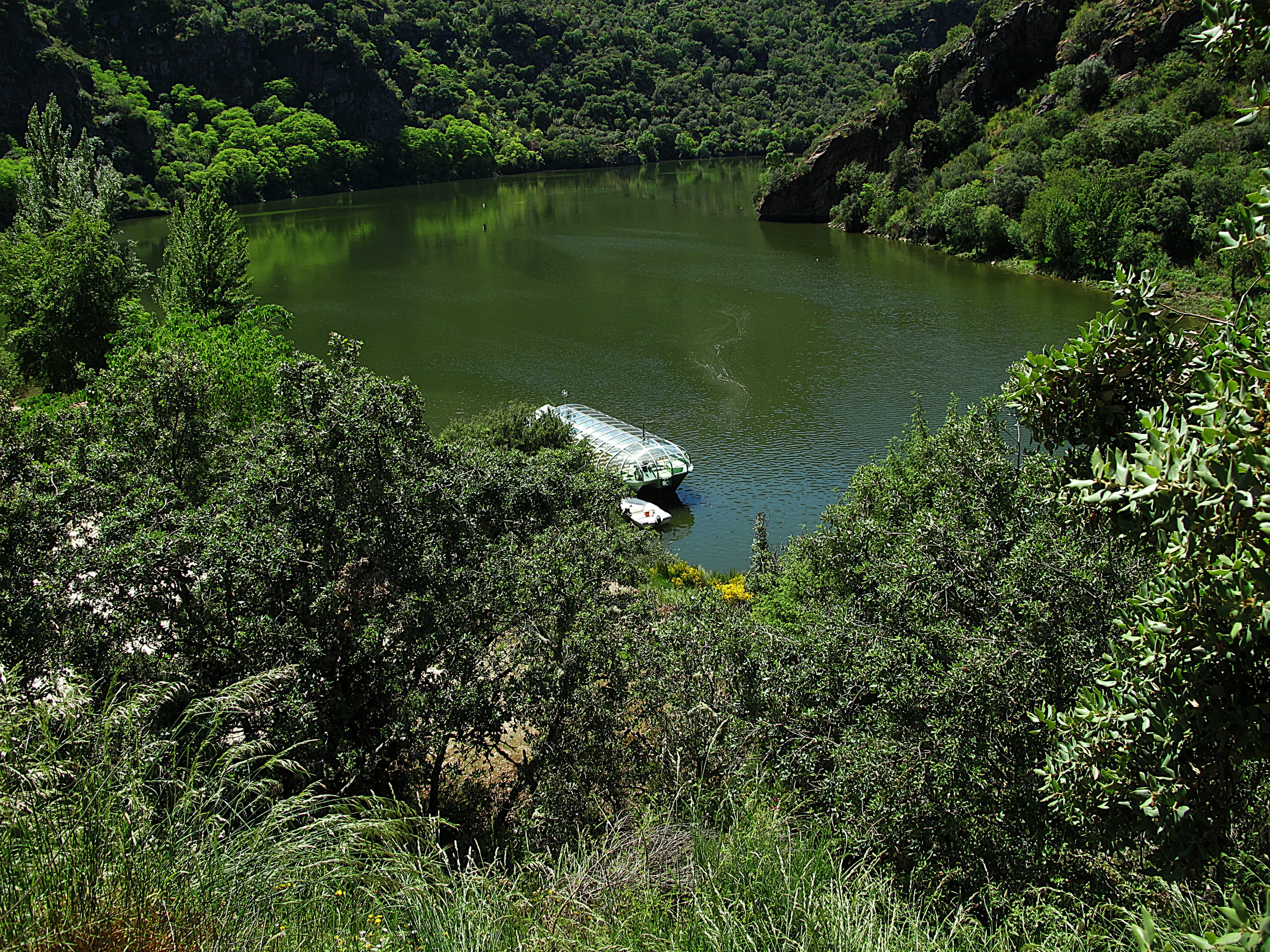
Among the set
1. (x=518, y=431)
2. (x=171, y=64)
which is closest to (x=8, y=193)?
(x=171, y=64)

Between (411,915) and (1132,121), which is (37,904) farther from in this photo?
(1132,121)

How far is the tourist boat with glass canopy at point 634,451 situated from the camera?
28.4 meters

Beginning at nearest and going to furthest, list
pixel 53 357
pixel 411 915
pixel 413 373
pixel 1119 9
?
1. pixel 411 915
2. pixel 53 357
3. pixel 413 373
4. pixel 1119 9

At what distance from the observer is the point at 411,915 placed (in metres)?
4.96

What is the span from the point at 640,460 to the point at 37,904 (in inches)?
996

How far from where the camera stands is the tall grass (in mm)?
4098

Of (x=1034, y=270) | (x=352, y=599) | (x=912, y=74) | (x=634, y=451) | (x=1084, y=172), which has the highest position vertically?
(x=912, y=74)

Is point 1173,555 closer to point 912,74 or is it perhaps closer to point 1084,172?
point 1084,172

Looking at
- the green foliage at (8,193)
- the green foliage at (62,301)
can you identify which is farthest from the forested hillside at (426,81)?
the green foliage at (62,301)

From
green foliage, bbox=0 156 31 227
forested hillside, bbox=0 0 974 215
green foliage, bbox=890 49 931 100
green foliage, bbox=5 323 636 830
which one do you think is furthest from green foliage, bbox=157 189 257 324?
green foliage, bbox=890 49 931 100

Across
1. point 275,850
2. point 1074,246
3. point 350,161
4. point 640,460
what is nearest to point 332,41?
point 350,161

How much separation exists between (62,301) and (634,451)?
19574 millimetres

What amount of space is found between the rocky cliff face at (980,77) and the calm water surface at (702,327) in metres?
5.65

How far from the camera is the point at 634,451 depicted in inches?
1161
